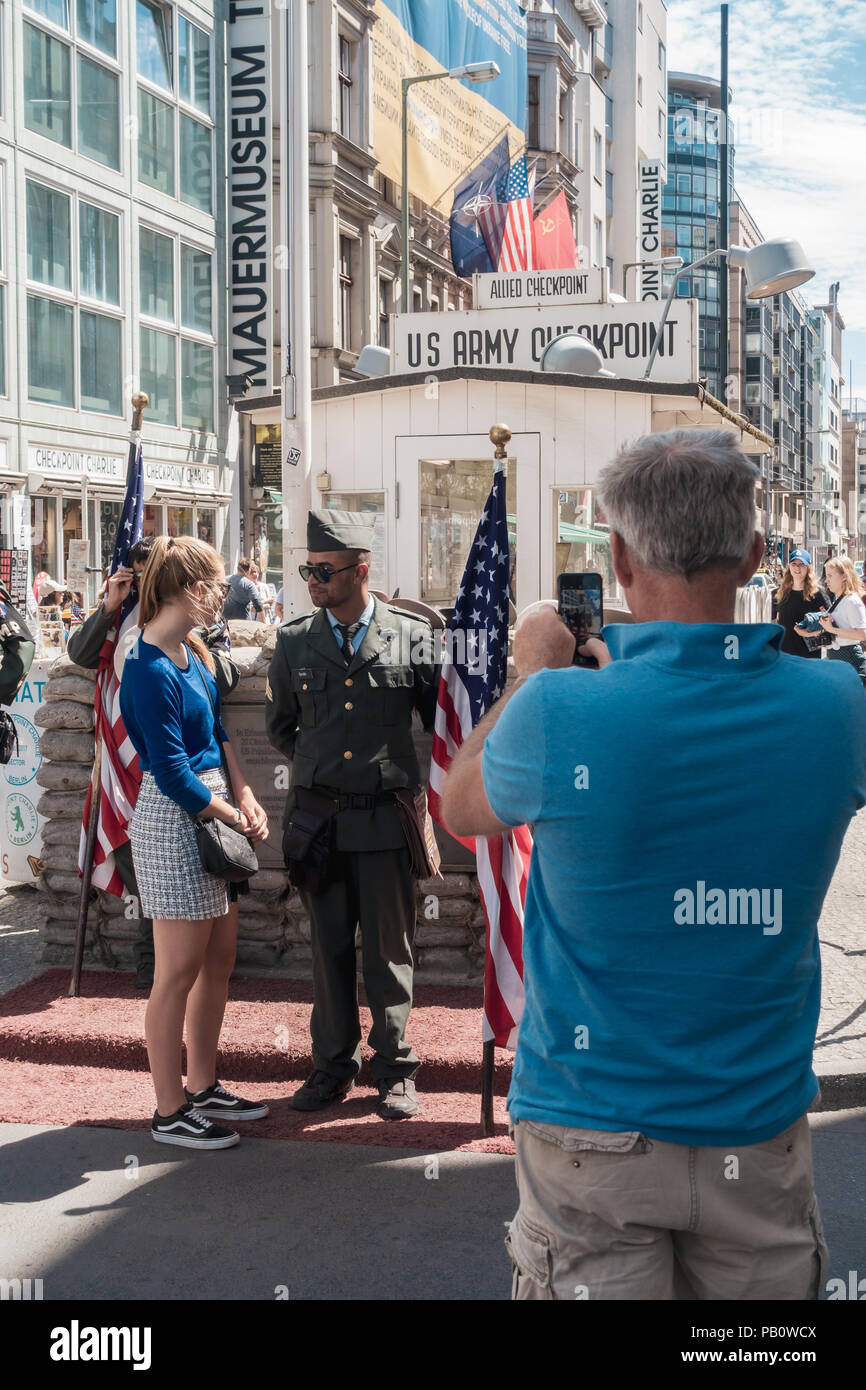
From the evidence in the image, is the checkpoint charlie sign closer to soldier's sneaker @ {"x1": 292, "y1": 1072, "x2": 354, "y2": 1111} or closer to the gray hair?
soldier's sneaker @ {"x1": 292, "y1": 1072, "x2": 354, "y2": 1111}

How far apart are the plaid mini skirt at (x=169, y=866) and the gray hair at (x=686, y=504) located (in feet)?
9.90

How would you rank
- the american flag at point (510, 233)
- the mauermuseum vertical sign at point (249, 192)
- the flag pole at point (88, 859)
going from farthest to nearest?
the mauermuseum vertical sign at point (249, 192) < the american flag at point (510, 233) < the flag pole at point (88, 859)

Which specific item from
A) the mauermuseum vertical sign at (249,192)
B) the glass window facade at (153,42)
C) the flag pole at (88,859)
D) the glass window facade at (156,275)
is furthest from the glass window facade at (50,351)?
the flag pole at (88,859)

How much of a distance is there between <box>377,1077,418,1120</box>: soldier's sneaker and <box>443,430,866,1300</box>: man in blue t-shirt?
313 cm

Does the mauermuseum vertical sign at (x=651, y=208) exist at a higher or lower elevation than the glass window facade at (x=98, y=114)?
higher

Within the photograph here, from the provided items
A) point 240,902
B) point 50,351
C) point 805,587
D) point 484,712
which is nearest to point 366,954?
point 484,712

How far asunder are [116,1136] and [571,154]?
50.6 meters

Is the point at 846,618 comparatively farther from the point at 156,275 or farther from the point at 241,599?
the point at 156,275

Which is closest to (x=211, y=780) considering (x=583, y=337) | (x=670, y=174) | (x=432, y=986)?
(x=432, y=986)

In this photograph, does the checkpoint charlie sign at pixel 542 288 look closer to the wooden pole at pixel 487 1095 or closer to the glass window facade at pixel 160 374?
the wooden pole at pixel 487 1095

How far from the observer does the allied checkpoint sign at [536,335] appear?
13984mm

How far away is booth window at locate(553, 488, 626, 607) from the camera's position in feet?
38.9

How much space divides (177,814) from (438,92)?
25114 mm

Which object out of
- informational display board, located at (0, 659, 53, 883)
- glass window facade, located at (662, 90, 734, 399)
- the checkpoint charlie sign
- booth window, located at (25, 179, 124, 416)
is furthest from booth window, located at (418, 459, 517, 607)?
glass window facade, located at (662, 90, 734, 399)
